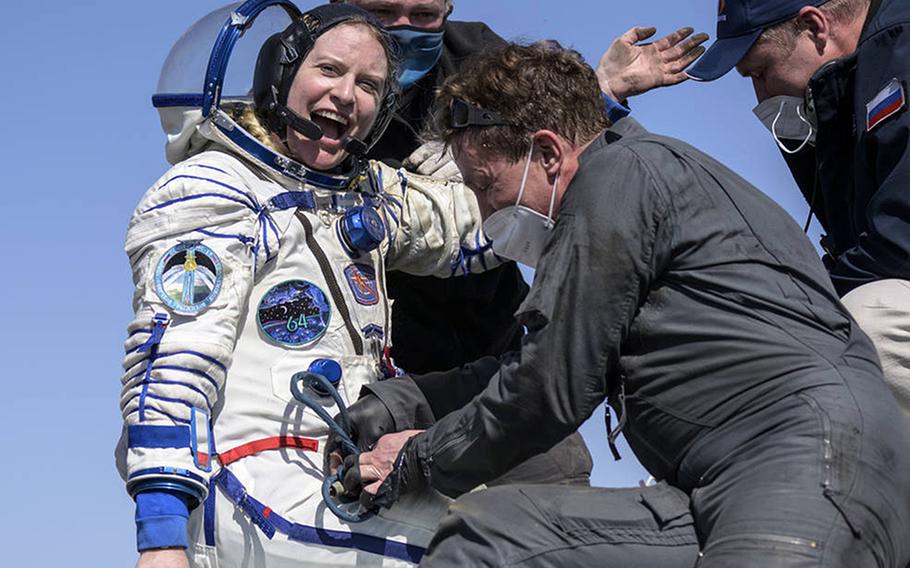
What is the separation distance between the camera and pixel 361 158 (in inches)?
A: 203

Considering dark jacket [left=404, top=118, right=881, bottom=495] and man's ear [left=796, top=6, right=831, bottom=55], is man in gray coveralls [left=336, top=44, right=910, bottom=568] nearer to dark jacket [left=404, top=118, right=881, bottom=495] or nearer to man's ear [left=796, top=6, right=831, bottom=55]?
dark jacket [left=404, top=118, right=881, bottom=495]

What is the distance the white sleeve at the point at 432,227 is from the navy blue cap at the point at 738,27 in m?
1.04

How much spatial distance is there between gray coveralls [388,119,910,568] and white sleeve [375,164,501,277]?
5.59 feet

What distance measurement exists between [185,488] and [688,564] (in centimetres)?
159

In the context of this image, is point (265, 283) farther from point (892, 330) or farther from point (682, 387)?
point (892, 330)

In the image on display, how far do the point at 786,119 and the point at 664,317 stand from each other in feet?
6.67

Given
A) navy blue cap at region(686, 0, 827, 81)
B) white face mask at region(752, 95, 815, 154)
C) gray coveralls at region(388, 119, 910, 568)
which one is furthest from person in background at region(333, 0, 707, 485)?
gray coveralls at region(388, 119, 910, 568)

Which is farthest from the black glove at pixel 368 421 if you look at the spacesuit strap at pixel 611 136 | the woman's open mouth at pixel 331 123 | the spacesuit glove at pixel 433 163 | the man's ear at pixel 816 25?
the man's ear at pixel 816 25

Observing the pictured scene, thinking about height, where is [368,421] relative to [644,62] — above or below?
below

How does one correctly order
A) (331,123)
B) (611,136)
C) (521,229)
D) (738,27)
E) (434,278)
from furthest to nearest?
(434,278) < (738,27) < (331,123) < (521,229) < (611,136)

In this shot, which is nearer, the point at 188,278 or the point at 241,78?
the point at 188,278

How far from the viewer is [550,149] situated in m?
3.82

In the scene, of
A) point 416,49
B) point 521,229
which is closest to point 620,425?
point 521,229

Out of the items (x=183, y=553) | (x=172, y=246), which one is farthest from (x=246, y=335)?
(x=183, y=553)
